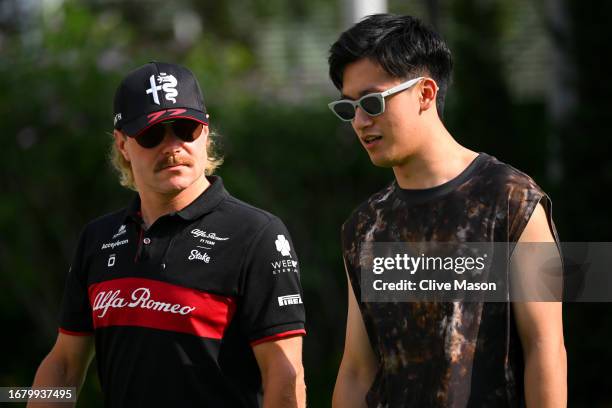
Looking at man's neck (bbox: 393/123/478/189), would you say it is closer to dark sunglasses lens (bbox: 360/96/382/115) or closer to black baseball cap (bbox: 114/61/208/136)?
dark sunglasses lens (bbox: 360/96/382/115)

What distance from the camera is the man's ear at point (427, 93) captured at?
3.19 meters

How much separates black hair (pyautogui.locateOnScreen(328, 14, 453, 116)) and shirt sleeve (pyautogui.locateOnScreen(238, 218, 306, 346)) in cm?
58

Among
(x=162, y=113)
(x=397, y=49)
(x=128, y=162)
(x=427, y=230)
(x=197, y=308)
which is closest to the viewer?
(x=427, y=230)

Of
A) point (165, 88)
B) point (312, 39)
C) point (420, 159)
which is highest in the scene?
point (165, 88)

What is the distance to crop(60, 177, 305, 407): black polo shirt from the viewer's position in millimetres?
3295

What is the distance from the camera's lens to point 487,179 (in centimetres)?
305

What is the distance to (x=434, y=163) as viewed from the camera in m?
3.13

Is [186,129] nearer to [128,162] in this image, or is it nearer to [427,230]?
[128,162]

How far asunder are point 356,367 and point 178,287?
623mm

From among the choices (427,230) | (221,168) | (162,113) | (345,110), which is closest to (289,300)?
(427,230)

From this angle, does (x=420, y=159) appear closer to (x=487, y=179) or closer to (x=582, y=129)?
(x=487, y=179)

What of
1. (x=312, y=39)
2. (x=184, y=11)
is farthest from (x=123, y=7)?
(x=312, y=39)

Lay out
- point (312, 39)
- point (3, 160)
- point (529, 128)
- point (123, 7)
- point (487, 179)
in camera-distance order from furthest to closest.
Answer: point (123, 7) < point (312, 39) < point (529, 128) < point (3, 160) < point (487, 179)

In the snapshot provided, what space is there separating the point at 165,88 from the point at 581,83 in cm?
495
